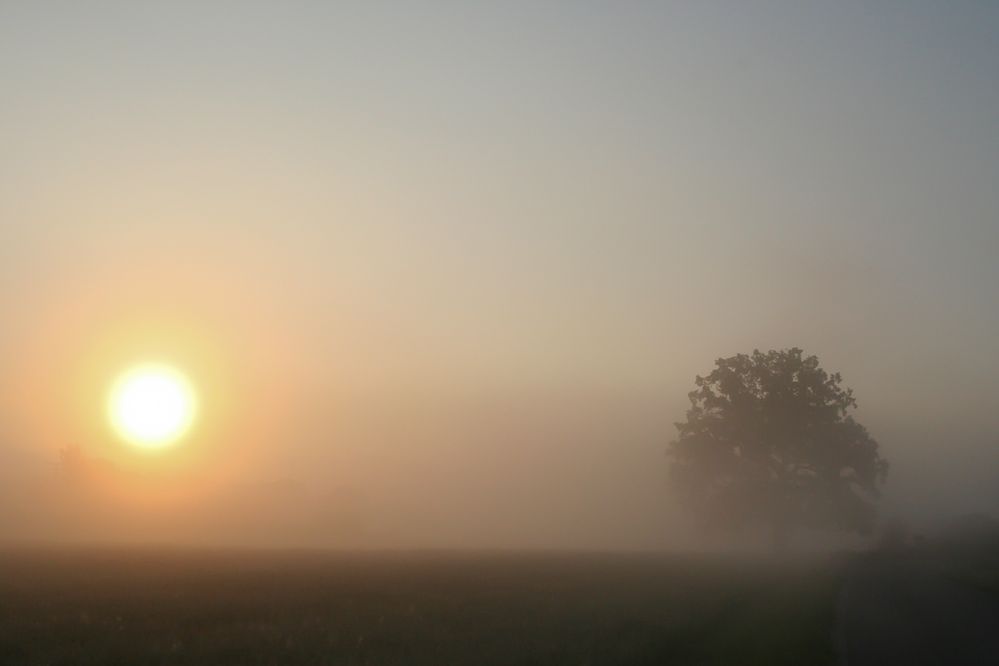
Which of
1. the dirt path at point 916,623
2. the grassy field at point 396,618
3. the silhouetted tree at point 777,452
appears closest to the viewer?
the grassy field at point 396,618

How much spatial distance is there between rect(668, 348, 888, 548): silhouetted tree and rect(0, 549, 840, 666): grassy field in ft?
85.5

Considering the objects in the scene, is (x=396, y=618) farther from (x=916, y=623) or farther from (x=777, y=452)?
(x=777, y=452)

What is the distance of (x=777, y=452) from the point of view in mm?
60719

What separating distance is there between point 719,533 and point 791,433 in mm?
10243

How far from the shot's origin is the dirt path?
15.2m

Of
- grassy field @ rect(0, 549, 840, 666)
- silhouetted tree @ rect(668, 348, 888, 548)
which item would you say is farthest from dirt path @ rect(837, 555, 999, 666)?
silhouetted tree @ rect(668, 348, 888, 548)

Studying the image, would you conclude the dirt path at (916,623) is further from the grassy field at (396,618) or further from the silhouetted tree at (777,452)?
the silhouetted tree at (777,452)

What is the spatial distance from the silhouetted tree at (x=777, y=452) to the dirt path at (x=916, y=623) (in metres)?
Result: 22.6

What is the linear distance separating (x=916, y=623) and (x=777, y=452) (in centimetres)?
4223

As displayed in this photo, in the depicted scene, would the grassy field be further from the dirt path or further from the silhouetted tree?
the silhouetted tree

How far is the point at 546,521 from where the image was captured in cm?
14950

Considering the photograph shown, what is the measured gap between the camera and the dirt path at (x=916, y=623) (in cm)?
1519

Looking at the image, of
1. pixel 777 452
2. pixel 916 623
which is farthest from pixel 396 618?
pixel 777 452

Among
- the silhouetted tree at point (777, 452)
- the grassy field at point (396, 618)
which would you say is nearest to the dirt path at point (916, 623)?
the grassy field at point (396, 618)
